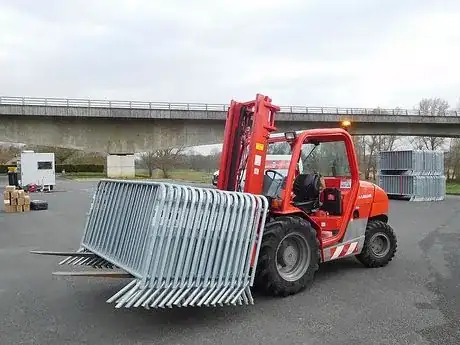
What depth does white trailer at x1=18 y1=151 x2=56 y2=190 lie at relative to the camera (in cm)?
2997

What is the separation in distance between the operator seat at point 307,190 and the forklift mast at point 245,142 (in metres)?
0.83

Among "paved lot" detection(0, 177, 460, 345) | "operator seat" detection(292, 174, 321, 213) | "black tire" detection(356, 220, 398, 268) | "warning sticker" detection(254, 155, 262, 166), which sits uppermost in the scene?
"warning sticker" detection(254, 155, 262, 166)

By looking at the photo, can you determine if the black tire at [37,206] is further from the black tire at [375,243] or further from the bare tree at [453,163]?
the bare tree at [453,163]

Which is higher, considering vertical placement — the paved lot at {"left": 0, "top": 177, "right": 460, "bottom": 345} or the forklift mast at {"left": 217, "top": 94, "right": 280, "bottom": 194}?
the forklift mast at {"left": 217, "top": 94, "right": 280, "bottom": 194}

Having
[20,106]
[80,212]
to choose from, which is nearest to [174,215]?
[80,212]

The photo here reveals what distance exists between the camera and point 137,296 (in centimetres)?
416

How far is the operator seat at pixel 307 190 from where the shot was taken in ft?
21.3

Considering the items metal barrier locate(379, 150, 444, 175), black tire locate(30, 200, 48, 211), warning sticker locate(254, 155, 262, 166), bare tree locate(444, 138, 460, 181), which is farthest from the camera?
bare tree locate(444, 138, 460, 181)

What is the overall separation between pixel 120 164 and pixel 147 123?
5322 mm

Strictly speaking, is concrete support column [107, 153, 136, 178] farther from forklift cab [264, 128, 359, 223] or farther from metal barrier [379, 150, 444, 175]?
forklift cab [264, 128, 359, 223]

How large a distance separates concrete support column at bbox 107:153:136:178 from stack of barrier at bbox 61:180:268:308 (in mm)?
37207

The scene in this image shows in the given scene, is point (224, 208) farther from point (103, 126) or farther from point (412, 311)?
point (103, 126)

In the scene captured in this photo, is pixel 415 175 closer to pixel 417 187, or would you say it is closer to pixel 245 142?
pixel 417 187

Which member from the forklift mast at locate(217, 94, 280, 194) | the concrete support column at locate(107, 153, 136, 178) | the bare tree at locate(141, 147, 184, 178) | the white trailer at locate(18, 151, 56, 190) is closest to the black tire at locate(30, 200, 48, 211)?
the white trailer at locate(18, 151, 56, 190)
